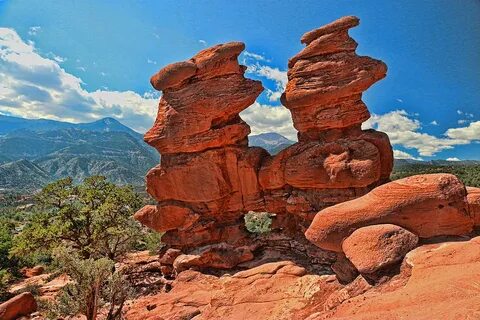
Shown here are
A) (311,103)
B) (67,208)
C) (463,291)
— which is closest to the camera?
(463,291)

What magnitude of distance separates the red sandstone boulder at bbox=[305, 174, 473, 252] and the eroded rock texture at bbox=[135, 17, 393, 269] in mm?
8983

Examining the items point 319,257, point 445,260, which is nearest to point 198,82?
point 319,257

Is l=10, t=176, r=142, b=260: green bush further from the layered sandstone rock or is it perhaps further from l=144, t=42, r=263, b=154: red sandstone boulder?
the layered sandstone rock

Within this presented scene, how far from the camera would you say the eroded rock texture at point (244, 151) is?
22.2 m

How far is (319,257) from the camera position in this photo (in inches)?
841

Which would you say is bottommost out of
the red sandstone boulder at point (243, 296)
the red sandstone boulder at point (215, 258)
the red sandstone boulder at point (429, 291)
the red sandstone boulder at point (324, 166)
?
the red sandstone boulder at point (243, 296)

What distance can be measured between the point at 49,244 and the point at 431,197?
1031 inches

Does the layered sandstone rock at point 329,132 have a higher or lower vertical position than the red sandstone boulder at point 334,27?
lower

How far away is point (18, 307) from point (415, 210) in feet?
73.9

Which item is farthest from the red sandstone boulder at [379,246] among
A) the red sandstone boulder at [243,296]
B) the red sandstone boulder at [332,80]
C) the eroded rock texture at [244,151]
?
the red sandstone boulder at [332,80]

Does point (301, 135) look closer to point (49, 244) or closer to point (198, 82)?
point (198, 82)

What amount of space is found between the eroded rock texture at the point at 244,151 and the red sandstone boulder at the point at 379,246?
10142 millimetres

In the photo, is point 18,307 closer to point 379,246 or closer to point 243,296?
point 243,296

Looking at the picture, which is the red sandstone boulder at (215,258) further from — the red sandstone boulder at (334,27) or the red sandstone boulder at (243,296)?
the red sandstone boulder at (334,27)
